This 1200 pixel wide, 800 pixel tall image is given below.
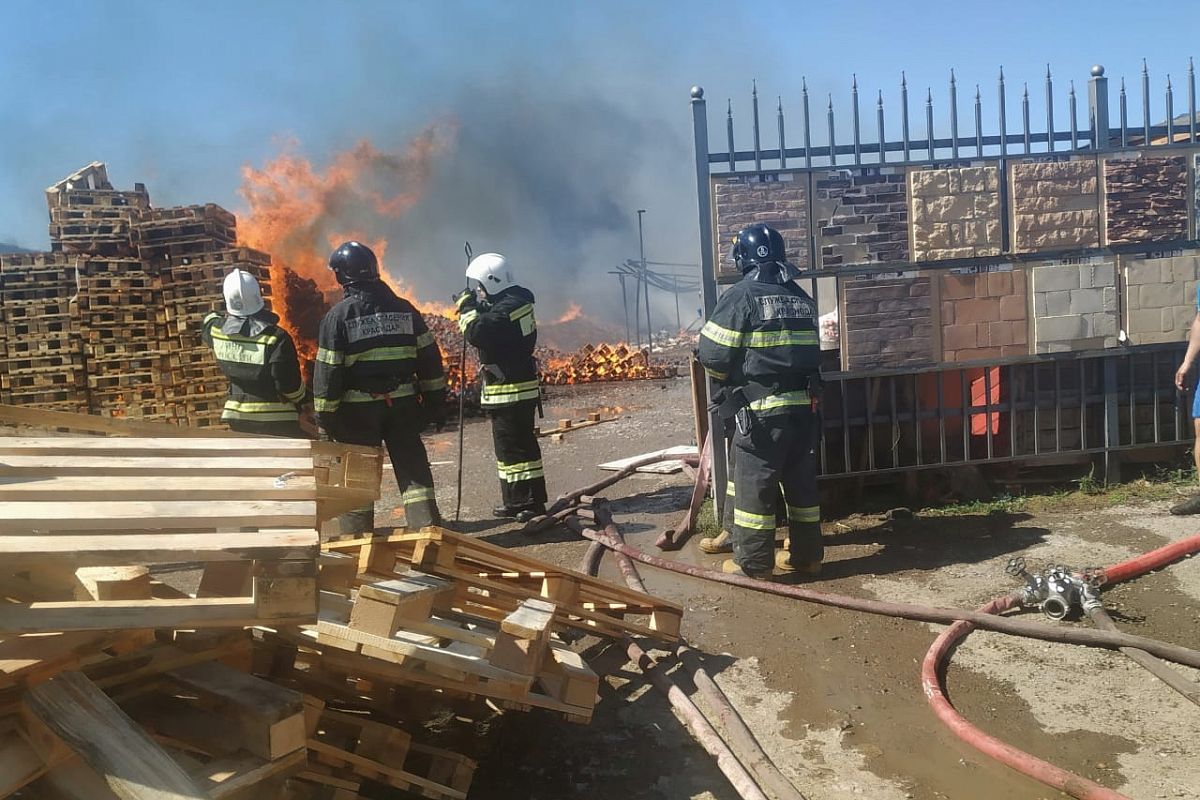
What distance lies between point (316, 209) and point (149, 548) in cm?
1913

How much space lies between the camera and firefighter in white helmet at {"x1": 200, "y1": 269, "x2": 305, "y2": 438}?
6.38 meters

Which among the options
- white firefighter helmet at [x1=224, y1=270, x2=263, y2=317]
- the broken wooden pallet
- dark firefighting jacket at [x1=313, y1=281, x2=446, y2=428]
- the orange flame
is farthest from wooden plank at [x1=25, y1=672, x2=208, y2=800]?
the orange flame

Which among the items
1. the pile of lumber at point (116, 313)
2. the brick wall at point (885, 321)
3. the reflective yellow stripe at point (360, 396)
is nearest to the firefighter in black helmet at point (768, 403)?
the brick wall at point (885, 321)

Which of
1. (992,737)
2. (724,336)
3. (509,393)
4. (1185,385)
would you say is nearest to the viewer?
(992,737)

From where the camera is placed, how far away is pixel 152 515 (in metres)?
2.35

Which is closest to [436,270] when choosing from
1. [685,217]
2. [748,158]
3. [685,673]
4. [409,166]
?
[409,166]

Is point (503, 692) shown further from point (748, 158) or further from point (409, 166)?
point (409, 166)

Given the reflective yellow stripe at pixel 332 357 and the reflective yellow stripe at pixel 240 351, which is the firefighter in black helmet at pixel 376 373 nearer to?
the reflective yellow stripe at pixel 332 357

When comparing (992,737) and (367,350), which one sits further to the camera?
(367,350)

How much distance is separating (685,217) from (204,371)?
33.6 metres

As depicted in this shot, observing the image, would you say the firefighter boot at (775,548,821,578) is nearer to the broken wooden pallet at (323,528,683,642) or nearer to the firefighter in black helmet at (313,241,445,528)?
the broken wooden pallet at (323,528,683,642)

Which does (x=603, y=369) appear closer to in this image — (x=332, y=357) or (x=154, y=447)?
(x=332, y=357)

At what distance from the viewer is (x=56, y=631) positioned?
2.14 meters

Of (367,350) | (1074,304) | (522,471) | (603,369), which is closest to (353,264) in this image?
(367,350)
